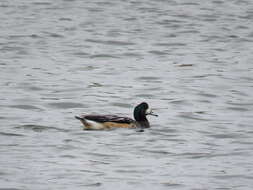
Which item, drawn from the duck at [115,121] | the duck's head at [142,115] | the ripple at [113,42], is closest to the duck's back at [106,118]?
the duck at [115,121]

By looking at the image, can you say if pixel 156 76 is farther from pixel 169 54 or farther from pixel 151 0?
pixel 151 0

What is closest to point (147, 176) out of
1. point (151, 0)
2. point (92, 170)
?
point (92, 170)

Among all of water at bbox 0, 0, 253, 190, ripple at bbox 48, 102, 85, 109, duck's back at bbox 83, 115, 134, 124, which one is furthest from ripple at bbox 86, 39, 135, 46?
duck's back at bbox 83, 115, 134, 124

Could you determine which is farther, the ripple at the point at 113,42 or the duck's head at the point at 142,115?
the ripple at the point at 113,42

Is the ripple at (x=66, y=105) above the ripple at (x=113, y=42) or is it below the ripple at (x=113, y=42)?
above

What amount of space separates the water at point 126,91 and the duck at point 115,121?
0.47 feet

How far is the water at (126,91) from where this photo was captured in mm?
14102

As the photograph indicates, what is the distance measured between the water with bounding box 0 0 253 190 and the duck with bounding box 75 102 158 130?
14 centimetres

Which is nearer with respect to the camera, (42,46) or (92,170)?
(92,170)

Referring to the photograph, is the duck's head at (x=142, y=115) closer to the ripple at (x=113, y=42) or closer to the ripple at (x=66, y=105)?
the ripple at (x=66, y=105)

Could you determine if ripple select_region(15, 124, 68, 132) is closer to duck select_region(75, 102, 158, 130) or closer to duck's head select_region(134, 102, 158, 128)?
duck select_region(75, 102, 158, 130)

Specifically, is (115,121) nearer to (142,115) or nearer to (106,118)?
(106,118)

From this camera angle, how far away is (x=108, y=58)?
1003 inches

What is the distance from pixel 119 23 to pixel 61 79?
24.8ft
